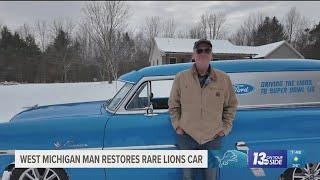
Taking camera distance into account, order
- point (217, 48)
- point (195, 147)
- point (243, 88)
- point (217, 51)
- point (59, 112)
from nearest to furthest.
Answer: point (195, 147), point (243, 88), point (59, 112), point (217, 51), point (217, 48)

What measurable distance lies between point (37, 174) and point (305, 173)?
3264mm

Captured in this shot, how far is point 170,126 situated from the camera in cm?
409

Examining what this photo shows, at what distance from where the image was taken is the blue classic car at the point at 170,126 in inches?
161

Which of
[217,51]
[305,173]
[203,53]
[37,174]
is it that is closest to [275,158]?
[305,173]

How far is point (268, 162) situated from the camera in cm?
412

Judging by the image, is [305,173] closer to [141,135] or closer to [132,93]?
[141,135]

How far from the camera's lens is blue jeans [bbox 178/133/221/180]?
3682 millimetres

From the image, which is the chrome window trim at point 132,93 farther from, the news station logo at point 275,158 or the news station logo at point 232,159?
the news station logo at point 275,158

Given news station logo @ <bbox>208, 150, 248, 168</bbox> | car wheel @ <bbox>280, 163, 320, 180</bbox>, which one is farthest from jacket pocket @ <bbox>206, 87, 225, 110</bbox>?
car wheel @ <bbox>280, 163, 320, 180</bbox>

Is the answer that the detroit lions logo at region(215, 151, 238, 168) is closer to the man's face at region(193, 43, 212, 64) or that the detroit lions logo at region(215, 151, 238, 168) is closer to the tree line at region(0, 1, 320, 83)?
the man's face at region(193, 43, 212, 64)

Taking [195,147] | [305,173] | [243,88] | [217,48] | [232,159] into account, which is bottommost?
[305,173]

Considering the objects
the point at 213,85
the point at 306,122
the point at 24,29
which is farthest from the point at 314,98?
the point at 24,29

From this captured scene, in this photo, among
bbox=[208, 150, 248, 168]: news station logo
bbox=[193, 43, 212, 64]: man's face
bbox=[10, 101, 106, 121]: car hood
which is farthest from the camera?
bbox=[10, 101, 106, 121]: car hood

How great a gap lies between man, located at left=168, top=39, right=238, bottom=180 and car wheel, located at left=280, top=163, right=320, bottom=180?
3.91 ft
